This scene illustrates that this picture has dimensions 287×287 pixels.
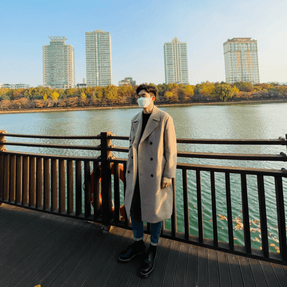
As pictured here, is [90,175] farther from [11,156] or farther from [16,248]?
[11,156]

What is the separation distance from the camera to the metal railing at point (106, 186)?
1532 mm

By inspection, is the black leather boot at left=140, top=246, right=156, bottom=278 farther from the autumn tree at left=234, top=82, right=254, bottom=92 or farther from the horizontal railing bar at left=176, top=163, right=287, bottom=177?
the autumn tree at left=234, top=82, right=254, bottom=92

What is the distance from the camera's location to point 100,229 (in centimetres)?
212

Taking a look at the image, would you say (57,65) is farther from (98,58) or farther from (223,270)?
(223,270)

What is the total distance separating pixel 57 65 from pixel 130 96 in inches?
4287

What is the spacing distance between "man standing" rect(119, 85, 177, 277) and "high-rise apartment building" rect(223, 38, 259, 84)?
505 ft

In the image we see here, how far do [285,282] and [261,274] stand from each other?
148mm

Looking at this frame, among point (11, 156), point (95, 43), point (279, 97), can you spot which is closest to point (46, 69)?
point (95, 43)

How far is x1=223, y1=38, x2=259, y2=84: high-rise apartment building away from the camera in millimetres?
135250

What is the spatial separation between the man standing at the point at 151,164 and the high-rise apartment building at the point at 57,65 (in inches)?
6017

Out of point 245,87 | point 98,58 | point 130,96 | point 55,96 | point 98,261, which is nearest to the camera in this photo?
point 98,261

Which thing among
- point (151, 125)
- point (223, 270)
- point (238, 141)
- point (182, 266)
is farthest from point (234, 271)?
point (151, 125)

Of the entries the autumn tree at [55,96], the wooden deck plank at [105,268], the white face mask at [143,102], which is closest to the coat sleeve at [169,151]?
the white face mask at [143,102]

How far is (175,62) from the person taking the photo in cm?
15038
